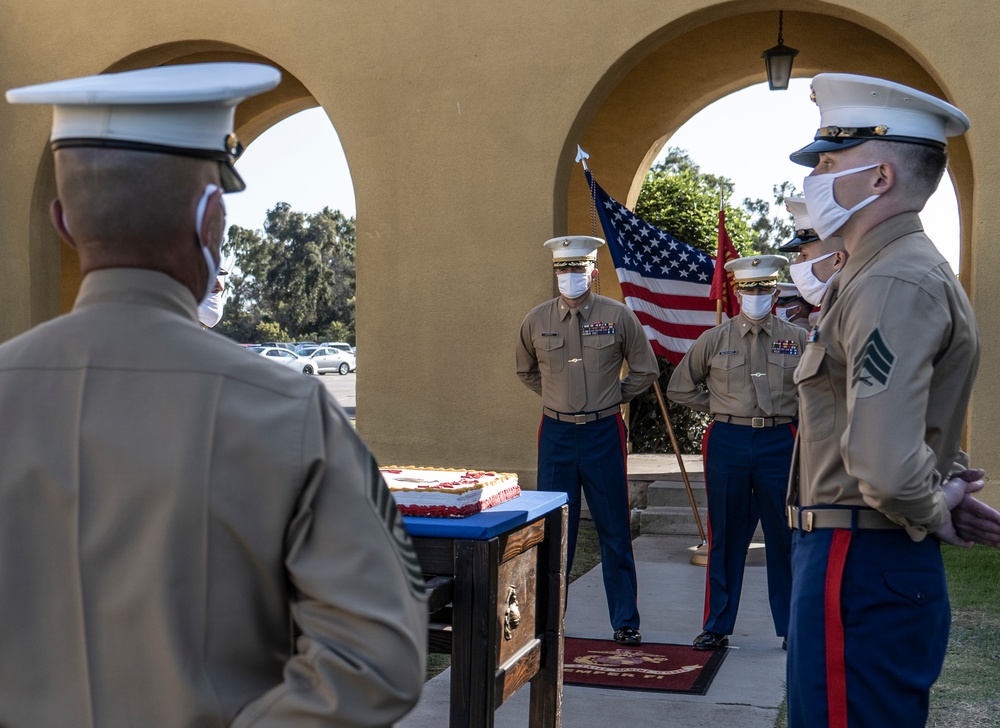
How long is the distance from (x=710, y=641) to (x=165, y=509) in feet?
15.5

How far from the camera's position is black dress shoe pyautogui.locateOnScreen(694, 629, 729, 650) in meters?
5.64

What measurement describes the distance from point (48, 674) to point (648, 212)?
12.3 m

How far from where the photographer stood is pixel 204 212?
1.46m

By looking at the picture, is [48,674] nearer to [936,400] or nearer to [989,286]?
[936,400]

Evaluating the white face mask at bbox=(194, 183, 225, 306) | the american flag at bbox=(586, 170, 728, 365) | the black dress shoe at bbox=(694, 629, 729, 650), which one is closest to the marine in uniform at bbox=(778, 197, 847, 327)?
the black dress shoe at bbox=(694, 629, 729, 650)

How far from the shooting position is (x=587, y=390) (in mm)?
6371

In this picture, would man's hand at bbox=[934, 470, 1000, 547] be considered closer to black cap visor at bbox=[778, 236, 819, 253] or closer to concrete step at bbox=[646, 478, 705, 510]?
black cap visor at bbox=[778, 236, 819, 253]

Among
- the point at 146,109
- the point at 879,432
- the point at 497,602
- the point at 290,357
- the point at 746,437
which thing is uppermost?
A: the point at 146,109

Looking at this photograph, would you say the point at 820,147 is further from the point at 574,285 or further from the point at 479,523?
the point at 574,285

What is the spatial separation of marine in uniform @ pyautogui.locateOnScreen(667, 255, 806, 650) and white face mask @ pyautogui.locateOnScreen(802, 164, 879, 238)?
3.12m

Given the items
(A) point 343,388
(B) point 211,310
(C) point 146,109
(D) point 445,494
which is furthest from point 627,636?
(A) point 343,388

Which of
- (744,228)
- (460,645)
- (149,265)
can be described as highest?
(744,228)

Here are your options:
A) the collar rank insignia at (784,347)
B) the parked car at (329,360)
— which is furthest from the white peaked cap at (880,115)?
the parked car at (329,360)


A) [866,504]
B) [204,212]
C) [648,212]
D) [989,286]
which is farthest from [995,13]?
[204,212]
